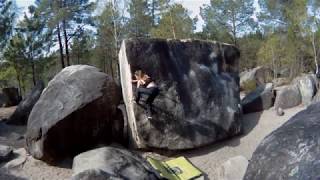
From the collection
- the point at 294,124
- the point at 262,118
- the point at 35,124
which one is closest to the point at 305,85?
the point at 262,118

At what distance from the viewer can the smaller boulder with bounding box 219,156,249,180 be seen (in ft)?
29.2

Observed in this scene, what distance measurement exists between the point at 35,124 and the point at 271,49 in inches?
834

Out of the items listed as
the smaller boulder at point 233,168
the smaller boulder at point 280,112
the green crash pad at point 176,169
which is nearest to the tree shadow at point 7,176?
the green crash pad at point 176,169

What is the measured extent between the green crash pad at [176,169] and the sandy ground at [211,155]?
12.7 inches

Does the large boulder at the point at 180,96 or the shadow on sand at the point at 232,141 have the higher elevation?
the large boulder at the point at 180,96

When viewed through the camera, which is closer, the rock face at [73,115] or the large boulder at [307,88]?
the rock face at [73,115]

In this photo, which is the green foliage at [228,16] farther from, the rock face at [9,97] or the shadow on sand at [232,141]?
the shadow on sand at [232,141]

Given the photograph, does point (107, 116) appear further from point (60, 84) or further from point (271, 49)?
point (271, 49)

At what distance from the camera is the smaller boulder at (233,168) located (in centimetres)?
889

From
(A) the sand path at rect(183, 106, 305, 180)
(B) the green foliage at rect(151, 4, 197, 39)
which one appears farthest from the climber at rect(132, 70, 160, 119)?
(B) the green foliage at rect(151, 4, 197, 39)

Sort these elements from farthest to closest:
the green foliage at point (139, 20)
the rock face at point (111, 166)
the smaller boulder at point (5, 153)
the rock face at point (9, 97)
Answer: the green foliage at point (139, 20) → the rock face at point (9, 97) → the smaller boulder at point (5, 153) → the rock face at point (111, 166)

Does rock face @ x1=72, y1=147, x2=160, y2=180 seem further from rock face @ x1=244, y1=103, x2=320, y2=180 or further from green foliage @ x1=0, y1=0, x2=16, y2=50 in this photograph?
green foliage @ x1=0, y1=0, x2=16, y2=50

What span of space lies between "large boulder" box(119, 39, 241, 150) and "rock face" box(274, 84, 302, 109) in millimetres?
1436

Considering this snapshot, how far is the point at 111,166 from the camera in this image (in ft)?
26.0
